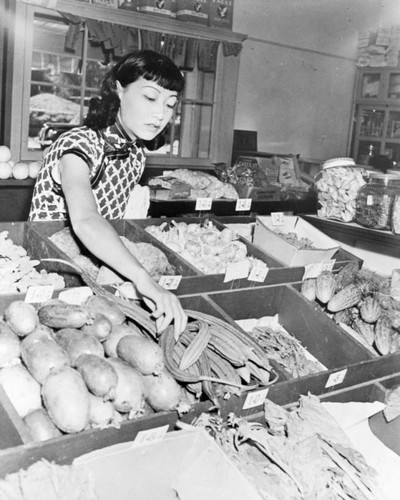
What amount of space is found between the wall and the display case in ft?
0.64

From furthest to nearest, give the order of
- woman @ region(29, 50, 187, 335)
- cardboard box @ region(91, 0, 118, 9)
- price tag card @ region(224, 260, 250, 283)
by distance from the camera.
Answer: cardboard box @ region(91, 0, 118, 9), price tag card @ region(224, 260, 250, 283), woman @ region(29, 50, 187, 335)

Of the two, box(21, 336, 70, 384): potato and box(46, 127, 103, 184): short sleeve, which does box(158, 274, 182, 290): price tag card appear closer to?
box(46, 127, 103, 184): short sleeve

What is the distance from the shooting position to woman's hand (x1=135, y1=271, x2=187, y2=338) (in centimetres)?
200

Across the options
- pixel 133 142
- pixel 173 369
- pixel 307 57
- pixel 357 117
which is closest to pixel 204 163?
pixel 307 57

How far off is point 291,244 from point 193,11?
5108 mm

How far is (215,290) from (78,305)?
2.93ft

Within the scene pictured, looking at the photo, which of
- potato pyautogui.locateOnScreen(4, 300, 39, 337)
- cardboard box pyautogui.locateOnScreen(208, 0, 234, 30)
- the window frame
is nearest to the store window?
the window frame

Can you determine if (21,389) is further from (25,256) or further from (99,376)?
(25,256)

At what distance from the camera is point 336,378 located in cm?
217

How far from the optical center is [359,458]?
1.83 m

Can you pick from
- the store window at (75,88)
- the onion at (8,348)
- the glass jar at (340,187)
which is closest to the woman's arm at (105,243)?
the onion at (8,348)

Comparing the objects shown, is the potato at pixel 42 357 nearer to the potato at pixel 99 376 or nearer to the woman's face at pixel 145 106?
the potato at pixel 99 376

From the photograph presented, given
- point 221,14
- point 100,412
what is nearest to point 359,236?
point 100,412

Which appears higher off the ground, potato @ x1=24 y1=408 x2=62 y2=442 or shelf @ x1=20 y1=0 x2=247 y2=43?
shelf @ x1=20 y1=0 x2=247 y2=43
